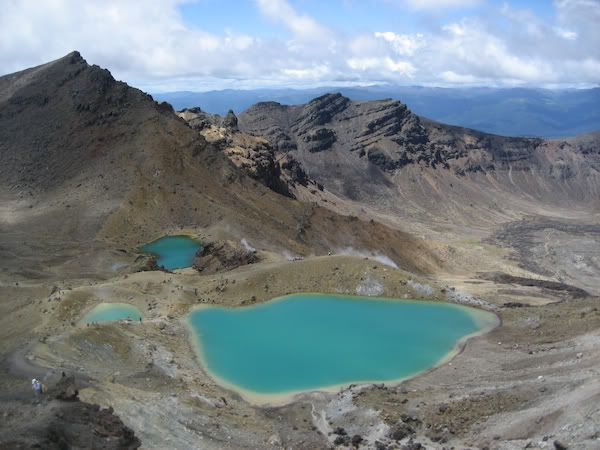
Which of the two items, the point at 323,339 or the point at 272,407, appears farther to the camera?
the point at 323,339

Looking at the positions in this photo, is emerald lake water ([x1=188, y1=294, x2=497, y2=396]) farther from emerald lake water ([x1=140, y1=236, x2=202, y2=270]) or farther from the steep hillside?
the steep hillside

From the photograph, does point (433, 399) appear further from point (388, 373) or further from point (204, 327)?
point (204, 327)

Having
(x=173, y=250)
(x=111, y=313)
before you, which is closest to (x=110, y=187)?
(x=173, y=250)

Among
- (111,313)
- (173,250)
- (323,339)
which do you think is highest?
(111,313)

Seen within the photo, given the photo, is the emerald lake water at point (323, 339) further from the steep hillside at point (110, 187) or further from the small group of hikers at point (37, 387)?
the steep hillside at point (110, 187)

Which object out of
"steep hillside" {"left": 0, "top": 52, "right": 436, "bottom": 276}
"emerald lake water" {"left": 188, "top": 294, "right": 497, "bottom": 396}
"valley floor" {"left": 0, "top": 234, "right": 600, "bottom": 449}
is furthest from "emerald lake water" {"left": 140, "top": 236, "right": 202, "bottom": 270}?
"emerald lake water" {"left": 188, "top": 294, "right": 497, "bottom": 396}

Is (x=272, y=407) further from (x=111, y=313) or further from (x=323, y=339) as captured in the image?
(x=111, y=313)

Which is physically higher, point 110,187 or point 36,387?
point 110,187

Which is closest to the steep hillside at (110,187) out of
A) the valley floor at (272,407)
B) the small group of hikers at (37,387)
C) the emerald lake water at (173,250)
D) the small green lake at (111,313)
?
the emerald lake water at (173,250)
